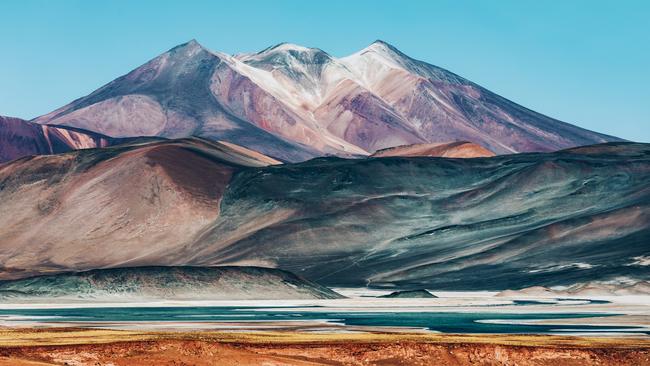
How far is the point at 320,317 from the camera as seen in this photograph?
99.4m

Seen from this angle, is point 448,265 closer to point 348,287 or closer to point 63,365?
point 348,287

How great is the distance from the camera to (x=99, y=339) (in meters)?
57.7

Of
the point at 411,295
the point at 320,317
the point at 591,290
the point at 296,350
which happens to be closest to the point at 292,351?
the point at 296,350

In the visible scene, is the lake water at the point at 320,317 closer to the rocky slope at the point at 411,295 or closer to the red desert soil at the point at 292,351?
the red desert soil at the point at 292,351

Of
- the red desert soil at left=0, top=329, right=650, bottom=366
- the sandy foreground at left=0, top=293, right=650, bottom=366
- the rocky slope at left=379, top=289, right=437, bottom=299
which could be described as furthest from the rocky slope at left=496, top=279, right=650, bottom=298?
the red desert soil at left=0, top=329, right=650, bottom=366

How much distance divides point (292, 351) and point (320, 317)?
45.4 metres

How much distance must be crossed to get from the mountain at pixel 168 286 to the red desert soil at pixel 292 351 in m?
78.2

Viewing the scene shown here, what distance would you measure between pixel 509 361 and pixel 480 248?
14443cm

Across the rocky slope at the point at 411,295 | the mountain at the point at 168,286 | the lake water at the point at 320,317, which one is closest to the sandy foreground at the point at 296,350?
the lake water at the point at 320,317

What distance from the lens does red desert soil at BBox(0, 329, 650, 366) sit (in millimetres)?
48844

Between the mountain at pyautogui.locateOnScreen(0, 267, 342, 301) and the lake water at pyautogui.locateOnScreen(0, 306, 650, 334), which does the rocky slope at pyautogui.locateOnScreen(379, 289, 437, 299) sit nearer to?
the mountain at pyautogui.locateOnScreen(0, 267, 342, 301)

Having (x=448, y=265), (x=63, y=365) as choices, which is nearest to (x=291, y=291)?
(x=448, y=265)

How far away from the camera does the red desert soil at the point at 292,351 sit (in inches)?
1923

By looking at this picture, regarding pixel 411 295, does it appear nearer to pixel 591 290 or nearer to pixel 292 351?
pixel 591 290
